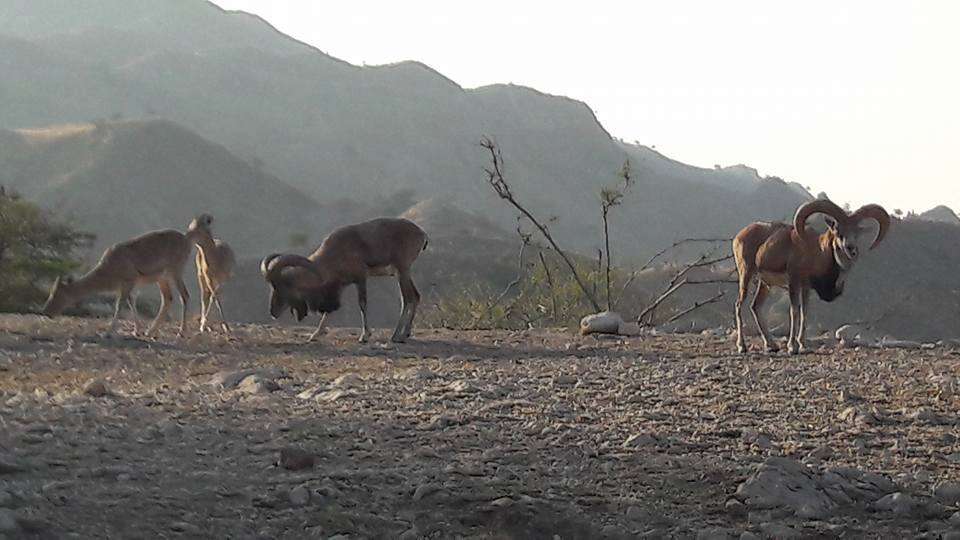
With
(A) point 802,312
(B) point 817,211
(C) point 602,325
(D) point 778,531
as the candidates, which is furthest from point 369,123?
(D) point 778,531

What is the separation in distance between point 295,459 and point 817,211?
9045 mm

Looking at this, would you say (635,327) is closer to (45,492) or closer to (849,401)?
(849,401)

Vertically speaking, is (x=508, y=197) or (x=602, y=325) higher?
(x=508, y=197)

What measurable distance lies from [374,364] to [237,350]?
2.56 m

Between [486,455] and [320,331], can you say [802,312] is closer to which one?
[320,331]

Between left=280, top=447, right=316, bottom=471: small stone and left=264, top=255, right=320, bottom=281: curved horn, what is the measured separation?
9.38m

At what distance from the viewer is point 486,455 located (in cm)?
697

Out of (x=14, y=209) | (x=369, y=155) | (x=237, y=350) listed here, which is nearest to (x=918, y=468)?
(x=237, y=350)

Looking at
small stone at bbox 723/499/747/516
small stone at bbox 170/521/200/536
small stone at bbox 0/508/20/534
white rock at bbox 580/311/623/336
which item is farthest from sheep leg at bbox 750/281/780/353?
small stone at bbox 0/508/20/534

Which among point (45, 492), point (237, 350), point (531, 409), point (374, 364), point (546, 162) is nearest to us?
point (45, 492)

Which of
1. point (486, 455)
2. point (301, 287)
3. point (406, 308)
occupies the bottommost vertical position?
point (486, 455)

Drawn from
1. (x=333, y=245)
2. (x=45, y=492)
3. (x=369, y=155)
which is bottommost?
(x=45, y=492)

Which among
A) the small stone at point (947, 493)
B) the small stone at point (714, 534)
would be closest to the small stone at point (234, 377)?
the small stone at point (714, 534)

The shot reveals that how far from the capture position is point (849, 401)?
9062 mm
